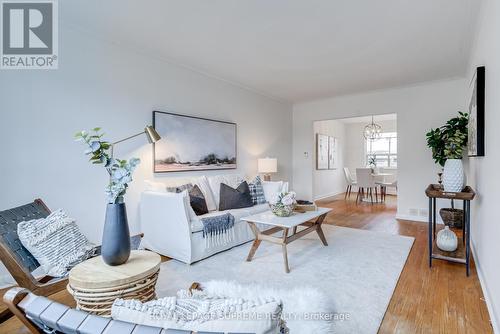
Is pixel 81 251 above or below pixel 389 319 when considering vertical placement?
above

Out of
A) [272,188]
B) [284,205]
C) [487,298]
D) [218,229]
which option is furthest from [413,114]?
[218,229]

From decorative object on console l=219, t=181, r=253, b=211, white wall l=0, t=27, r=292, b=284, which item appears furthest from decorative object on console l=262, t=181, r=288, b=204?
white wall l=0, t=27, r=292, b=284

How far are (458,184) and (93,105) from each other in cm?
398

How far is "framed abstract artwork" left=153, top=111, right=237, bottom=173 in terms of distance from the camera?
371 cm

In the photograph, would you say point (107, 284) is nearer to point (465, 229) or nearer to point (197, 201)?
point (197, 201)

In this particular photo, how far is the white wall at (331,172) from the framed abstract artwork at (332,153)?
132 mm

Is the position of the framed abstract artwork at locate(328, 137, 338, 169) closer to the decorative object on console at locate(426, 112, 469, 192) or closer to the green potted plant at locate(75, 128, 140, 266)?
the decorative object on console at locate(426, 112, 469, 192)

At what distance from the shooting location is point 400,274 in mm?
2629

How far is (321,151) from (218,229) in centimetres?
536

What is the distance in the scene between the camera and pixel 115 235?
1521 millimetres

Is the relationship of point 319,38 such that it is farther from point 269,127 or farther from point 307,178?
point 307,178

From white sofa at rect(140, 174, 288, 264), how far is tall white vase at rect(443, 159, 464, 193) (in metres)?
2.26

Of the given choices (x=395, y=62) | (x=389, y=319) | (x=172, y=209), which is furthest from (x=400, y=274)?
(x=395, y=62)

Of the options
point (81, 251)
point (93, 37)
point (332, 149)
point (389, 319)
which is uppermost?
point (93, 37)
